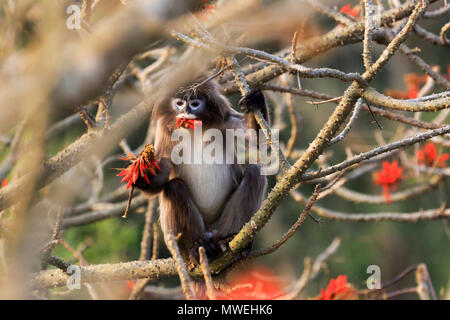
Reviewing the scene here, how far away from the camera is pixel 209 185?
4.68 metres

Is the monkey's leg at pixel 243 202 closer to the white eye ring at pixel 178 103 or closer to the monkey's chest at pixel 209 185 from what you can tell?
the monkey's chest at pixel 209 185

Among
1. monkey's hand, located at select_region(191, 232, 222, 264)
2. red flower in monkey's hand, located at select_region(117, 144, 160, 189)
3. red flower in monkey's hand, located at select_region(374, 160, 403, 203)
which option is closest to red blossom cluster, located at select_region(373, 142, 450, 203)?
red flower in monkey's hand, located at select_region(374, 160, 403, 203)

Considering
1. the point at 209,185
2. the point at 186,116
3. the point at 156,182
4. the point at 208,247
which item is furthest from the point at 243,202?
the point at 186,116

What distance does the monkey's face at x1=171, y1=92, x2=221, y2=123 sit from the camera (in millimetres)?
4496

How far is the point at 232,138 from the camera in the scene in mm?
4777

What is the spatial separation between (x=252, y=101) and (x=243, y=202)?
3.02 feet

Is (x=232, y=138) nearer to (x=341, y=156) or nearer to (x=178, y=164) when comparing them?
(x=178, y=164)

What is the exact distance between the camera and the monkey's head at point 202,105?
452cm

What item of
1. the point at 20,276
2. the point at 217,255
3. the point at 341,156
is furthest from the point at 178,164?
the point at 341,156

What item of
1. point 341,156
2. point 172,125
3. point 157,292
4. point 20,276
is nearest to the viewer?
point 20,276

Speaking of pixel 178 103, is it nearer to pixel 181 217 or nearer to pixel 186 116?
pixel 186 116

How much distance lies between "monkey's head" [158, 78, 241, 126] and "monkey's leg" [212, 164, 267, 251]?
0.56 metres

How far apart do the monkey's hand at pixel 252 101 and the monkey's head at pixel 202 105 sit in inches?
28.5
